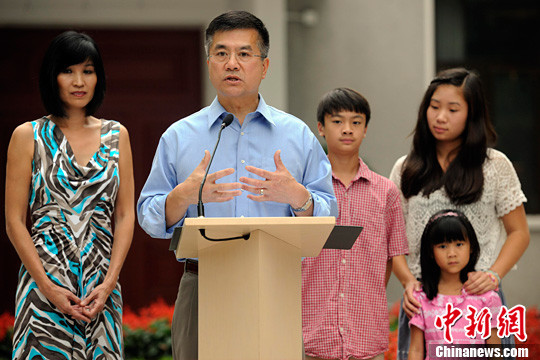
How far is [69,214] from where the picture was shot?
11.3 feet

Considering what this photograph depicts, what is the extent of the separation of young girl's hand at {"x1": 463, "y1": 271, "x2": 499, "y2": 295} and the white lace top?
5.8 inches

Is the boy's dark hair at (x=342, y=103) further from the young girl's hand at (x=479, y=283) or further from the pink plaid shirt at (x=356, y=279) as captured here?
the young girl's hand at (x=479, y=283)

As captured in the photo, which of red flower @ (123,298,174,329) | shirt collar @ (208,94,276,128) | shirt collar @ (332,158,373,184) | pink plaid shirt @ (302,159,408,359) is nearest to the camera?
shirt collar @ (208,94,276,128)

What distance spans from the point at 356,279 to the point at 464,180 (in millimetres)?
727

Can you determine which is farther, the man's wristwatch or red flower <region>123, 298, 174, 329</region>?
red flower <region>123, 298, 174, 329</region>

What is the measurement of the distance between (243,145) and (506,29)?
16.7 ft

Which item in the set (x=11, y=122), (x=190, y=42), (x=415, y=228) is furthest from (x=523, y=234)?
(x=11, y=122)

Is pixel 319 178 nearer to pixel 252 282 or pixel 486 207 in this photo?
pixel 252 282

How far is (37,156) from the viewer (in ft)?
11.4

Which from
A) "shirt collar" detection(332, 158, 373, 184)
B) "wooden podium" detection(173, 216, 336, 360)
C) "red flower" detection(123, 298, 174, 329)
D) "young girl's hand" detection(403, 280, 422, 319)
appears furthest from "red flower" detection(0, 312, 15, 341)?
"wooden podium" detection(173, 216, 336, 360)

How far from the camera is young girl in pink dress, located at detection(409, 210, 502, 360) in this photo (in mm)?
3799

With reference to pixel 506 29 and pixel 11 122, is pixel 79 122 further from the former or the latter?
pixel 506 29

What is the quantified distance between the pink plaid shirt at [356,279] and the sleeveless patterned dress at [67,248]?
0.91 meters

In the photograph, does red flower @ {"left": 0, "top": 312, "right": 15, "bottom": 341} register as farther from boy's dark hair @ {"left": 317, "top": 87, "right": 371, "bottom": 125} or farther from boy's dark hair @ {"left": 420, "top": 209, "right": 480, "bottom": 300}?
boy's dark hair @ {"left": 420, "top": 209, "right": 480, "bottom": 300}
